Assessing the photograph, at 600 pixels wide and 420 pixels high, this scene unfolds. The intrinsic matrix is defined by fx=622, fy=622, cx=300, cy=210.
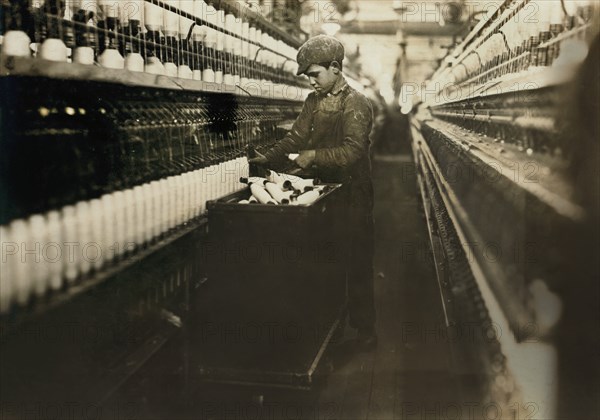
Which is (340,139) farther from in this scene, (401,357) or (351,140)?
(401,357)

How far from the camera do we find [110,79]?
228 centimetres

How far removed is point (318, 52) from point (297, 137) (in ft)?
1.96

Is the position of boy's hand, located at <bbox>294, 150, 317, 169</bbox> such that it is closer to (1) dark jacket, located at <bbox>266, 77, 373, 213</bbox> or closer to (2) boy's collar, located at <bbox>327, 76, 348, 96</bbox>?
(1) dark jacket, located at <bbox>266, 77, 373, 213</bbox>

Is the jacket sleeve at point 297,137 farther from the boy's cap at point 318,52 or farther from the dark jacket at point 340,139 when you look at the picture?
the boy's cap at point 318,52

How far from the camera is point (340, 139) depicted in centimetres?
348

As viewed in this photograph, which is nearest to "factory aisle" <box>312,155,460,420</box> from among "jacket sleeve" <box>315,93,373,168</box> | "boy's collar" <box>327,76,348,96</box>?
"jacket sleeve" <box>315,93,373,168</box>

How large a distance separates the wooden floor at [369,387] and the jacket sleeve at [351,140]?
985 mm

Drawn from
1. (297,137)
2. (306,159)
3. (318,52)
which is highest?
(318,52)

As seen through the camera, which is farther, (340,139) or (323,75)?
(340,139)

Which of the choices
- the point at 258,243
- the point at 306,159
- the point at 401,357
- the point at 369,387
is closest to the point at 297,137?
the point at 306,159

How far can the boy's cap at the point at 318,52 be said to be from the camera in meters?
3.26

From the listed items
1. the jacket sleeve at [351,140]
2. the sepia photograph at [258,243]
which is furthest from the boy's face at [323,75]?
the jacket sleeve at [351,140]

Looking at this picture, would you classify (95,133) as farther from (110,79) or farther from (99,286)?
(99,286)

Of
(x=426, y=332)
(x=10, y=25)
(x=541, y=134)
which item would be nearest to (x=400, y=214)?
(x=426, y=332)
